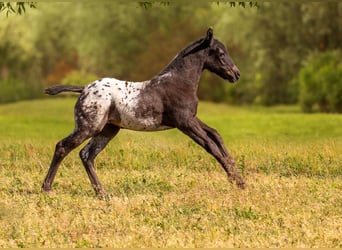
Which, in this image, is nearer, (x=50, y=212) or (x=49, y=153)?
(x=50, y=212)

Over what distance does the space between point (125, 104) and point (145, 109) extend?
32cm

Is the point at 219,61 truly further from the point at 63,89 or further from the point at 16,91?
the point at 16,91

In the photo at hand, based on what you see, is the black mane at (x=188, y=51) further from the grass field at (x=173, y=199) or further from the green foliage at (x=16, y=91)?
the green foliage at (x=16, y=91)

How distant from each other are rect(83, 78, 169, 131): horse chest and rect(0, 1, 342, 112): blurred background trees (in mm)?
30470

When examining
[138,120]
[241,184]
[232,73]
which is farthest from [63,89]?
[241,184]

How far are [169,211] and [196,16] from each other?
55683 mm

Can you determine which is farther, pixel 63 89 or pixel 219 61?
pixel 219 61

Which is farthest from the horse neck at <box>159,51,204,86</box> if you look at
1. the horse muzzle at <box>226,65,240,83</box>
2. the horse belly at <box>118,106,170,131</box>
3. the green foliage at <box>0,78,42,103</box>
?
the green foliage at <box>0,78,42,103</box>

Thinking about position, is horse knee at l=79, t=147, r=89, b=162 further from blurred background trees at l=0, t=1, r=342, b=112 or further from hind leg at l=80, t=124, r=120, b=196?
blurred background trees at l=0, t=1, r=342, b=112

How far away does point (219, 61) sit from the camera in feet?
47.1

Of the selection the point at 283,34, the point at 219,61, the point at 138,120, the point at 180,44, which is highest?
the point at 219,61

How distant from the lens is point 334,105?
44.7 meters

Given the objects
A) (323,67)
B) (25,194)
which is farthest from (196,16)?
(25,194)

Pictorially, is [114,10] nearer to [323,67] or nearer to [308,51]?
[308,51]
